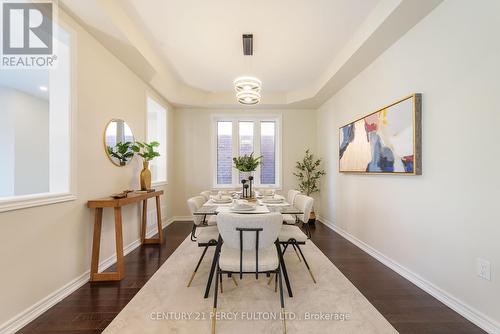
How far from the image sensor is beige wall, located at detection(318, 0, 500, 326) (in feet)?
5.15

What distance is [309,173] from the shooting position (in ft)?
16.4

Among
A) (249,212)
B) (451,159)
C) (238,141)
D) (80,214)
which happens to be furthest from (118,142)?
(451,159)

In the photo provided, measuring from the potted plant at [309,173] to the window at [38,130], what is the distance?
4.12 m

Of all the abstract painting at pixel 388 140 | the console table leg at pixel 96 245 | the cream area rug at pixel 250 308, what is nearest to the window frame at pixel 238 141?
the abstract painting at pixel 388 140

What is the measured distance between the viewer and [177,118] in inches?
201

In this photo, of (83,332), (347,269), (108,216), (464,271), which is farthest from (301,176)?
(83,332)

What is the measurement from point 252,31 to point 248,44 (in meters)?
0.23

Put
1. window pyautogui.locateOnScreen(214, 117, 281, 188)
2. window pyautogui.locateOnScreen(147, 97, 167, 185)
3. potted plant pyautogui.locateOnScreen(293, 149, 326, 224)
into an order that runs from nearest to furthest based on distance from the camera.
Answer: window pyautogui.locateOnScreen(147, 97, 167, 185)
potted plant pyautogui.locateOnScreen(293, 149, 326, 224)
window pyautogui.locateOnScreen(214, 117, 281, 188)

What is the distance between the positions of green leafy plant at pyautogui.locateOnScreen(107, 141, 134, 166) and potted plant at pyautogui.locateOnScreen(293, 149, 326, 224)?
3.47 m

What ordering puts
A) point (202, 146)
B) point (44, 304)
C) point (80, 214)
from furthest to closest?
1. point (202, 146)
2. point (80, 214)
3. point (44, 304)

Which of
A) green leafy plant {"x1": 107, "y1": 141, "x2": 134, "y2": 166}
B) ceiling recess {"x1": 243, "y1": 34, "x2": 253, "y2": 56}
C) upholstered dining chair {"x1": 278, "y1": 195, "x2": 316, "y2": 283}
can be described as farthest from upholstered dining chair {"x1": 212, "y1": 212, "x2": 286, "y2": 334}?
ceiling recess {"x1": 243, "y1": 34, "x2": 253, "y2": 56}

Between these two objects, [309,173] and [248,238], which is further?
[309,173]

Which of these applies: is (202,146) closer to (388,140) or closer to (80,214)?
(80,214)

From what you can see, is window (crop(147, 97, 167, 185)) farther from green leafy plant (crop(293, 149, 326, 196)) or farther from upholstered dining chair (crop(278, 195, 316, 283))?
upholstered dining chair (crop(278, 195, 316, 283))
